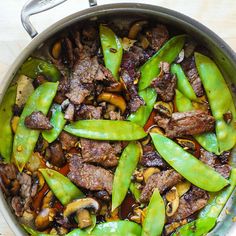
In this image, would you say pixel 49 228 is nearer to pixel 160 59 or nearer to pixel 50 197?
pixel 50 197

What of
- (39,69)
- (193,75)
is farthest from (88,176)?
(193,75)

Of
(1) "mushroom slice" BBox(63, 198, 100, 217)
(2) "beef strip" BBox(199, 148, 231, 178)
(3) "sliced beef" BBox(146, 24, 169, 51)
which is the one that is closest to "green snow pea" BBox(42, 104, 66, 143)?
(1) "mushroom slice" BBox(63, 198, 100, 217)

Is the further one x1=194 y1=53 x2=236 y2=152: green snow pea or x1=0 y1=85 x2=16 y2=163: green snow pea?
x1=194 y1=53 x2=236 y2=152: green snow pea

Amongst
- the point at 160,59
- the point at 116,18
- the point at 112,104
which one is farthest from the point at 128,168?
the point at 116,18

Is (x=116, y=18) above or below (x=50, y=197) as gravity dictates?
above

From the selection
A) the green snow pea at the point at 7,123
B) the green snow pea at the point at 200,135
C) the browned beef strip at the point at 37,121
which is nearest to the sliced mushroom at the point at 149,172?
the green snow pea at the point at 200,135

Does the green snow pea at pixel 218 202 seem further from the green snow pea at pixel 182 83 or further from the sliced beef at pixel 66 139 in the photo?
the sliced beef at pixel 66 139

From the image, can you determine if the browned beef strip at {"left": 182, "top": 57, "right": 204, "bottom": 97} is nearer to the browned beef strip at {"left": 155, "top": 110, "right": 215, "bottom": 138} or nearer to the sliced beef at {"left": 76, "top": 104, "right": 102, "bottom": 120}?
the browned beef strip at {"left": 155, "top": 110, "right": 215, "bottom": 138}
